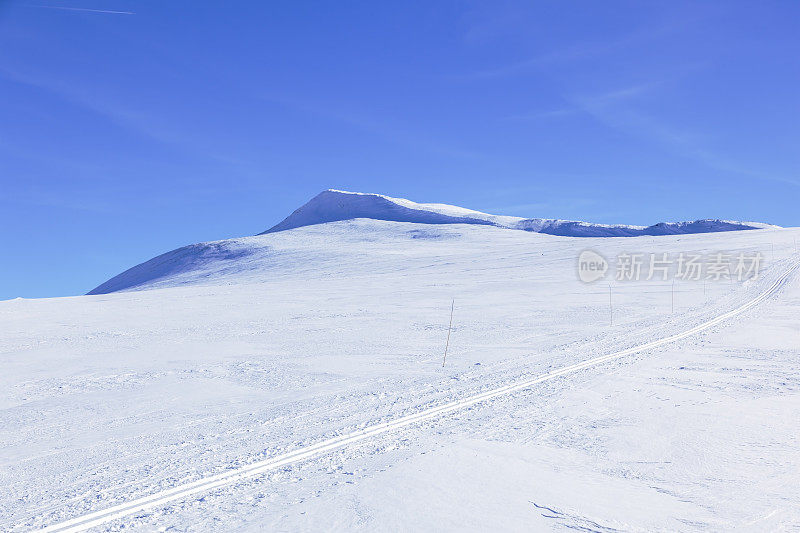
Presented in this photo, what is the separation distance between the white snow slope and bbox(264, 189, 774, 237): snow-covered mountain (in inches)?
4305

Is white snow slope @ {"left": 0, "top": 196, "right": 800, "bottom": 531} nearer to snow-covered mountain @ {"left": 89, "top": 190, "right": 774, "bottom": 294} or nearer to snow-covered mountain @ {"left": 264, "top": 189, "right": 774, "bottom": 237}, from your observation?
snow-covered mountain @ {"left": 89, "top": 190, "right": 774, "bottom": 294}

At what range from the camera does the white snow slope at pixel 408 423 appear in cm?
575

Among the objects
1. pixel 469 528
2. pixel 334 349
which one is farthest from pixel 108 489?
pixel 334 349

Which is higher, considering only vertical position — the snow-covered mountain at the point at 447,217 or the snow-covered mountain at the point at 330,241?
the snow-covered mountain at the point at 447,217

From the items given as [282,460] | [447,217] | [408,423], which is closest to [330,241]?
[447,217]

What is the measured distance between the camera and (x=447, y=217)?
126 meters

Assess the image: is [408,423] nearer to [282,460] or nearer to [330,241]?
[282,460]

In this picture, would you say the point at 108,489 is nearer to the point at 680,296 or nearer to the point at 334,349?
the point at 334,349

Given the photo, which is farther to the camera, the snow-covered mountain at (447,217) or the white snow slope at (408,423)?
the snow-covered mountain at (447,217)

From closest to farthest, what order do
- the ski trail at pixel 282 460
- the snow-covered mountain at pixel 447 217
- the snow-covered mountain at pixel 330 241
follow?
the ski trail at pixel 282 460 → the snow-covered mountain at pixel 330 241 → the snow-covered mountain at pixel 447 217

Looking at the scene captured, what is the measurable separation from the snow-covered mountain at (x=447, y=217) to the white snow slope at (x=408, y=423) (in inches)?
4305

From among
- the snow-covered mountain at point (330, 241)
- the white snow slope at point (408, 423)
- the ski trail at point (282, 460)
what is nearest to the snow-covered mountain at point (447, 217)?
the snow-covered mountain at point (330, 241)

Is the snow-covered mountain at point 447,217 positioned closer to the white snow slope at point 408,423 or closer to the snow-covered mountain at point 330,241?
the snow-covered mountain at point 330,241

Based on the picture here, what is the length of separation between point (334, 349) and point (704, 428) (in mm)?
10051
